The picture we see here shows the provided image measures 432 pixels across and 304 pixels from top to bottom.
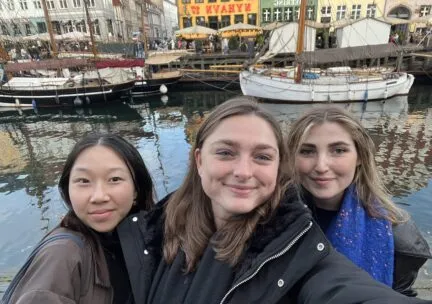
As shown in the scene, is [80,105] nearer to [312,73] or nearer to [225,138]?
[312,73]

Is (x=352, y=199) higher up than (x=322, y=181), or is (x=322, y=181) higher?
(x=322, y=181)

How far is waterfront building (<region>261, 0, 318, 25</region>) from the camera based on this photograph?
3659 cm

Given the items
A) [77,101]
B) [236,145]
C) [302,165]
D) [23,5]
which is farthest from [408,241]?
[23,5]

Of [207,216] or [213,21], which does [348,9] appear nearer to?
[213,21]

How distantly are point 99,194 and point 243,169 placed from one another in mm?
905

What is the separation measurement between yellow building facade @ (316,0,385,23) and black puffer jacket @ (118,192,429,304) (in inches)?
1581

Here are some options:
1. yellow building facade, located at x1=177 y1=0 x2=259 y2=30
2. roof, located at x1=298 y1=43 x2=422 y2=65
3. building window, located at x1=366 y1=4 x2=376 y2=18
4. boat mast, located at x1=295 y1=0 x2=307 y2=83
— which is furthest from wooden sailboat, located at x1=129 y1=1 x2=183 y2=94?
building window, located at x1=366 y1=4 x2=376 y2=18

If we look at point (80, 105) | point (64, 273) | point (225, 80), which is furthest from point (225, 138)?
point (225, 80)

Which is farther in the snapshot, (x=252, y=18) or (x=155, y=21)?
(x=155, y=21)

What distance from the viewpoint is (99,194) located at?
71.2 inches

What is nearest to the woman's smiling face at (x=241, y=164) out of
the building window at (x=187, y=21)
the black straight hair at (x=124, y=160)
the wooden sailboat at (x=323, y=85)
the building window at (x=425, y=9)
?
the black straight hair at (x=124, y=160)

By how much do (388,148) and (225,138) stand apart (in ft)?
41.7

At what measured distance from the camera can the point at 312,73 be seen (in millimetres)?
21250

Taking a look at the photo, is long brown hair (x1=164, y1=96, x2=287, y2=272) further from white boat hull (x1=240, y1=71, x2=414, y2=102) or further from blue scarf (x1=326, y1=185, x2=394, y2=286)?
white boat hull (x1=240, y1=71, x2=414, y2=102)
